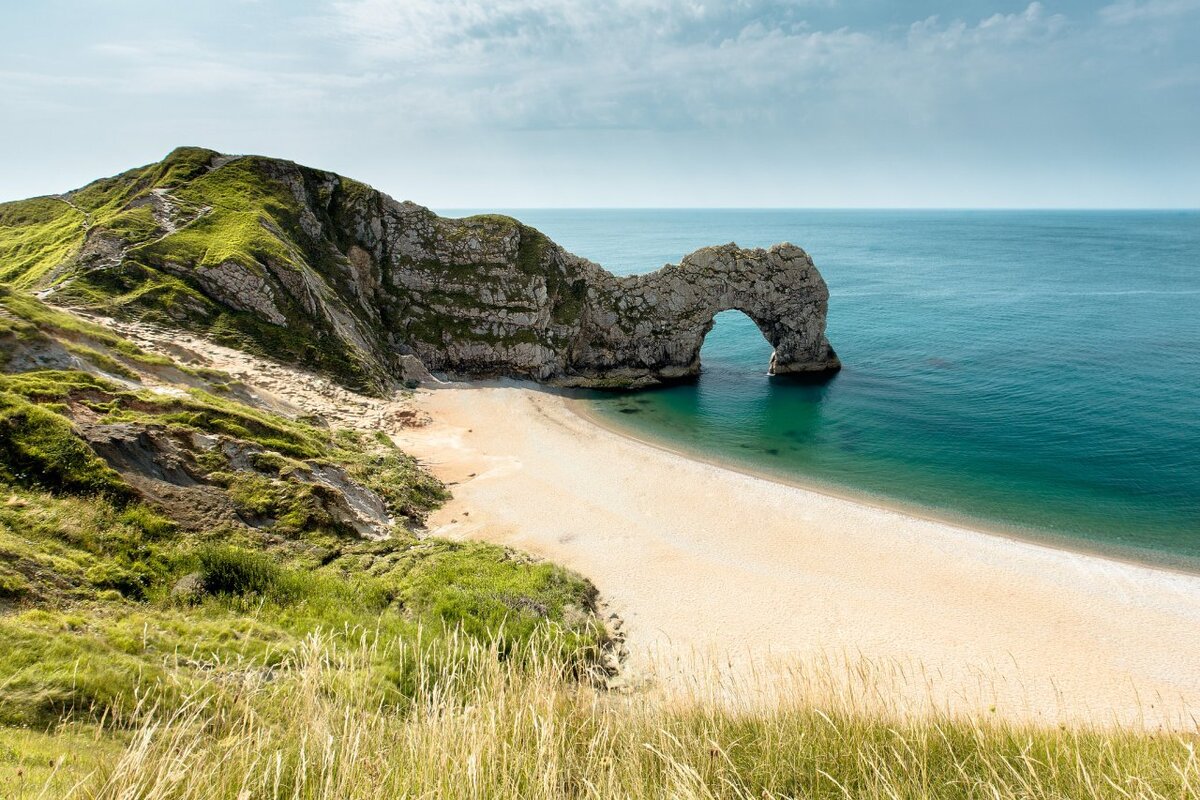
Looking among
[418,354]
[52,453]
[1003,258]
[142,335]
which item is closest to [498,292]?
[418,354]

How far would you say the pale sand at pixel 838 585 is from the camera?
64.5 ft

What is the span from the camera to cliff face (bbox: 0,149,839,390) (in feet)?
138

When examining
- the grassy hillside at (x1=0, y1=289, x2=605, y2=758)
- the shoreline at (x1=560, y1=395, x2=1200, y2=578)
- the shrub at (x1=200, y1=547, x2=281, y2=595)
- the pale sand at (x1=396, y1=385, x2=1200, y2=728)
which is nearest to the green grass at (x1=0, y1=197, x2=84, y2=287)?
the grassy hillside at (x1=0, y1=289, x2=605, y2=758)

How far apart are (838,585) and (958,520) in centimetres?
1230

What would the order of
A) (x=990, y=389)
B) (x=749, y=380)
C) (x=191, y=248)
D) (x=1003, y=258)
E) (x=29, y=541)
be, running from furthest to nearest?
1. (x=1003, y=258)
2. (x=749, y=380)
3. (x=990, y=389)
4. (x=191, y=248)
5. (x=29, y=541)

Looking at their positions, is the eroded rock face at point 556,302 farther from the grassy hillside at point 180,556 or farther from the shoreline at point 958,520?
the grassy hillside at point 180,556

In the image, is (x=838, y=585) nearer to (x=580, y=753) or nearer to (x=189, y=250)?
(x=580, y=753)

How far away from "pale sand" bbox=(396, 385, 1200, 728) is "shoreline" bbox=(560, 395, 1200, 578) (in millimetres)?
800

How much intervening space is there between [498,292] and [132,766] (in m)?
53.9

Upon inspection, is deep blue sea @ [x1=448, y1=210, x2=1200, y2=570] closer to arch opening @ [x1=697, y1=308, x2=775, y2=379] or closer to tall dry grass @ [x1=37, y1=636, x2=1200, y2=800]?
arch opening @ [x1=697, y1=308, x2=775, y2=379]

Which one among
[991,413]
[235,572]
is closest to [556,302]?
[991,413]

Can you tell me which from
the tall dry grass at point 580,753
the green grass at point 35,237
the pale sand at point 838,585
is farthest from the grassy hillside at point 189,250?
the tall dry grass at point 580,753

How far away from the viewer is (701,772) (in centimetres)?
637

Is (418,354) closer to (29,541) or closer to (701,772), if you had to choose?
(29,541)
